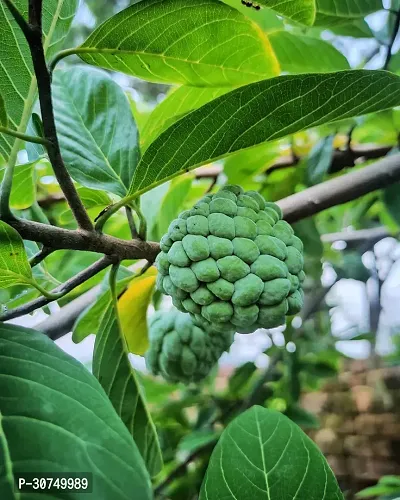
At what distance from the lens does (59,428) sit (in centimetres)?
51

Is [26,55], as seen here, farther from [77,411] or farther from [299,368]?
[299,368]

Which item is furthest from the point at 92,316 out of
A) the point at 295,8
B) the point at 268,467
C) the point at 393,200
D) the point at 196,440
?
the point at 393,200

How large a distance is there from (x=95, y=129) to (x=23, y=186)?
0.17m

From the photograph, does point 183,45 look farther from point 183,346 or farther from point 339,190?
point 183,346

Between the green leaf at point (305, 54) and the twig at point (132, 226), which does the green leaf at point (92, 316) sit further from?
the green leaf at point (305, 54)

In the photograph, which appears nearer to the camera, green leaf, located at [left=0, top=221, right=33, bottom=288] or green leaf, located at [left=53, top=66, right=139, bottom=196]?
green leaf, located at [left=0, top=221, right=33, bottom=288]

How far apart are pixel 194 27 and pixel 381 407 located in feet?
7.99

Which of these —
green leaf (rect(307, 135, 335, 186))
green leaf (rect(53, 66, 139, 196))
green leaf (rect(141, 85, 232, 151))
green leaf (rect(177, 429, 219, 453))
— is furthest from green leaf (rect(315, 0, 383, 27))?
green leaf (rect(177, 429, 219, 453))

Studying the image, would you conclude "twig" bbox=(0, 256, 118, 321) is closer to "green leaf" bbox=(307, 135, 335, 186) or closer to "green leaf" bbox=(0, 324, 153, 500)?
"green leaf" bbox=(0, 324, 153, 500)

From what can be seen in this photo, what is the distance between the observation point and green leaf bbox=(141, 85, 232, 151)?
95 centimetres

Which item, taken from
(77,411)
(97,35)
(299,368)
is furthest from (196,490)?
(97,35)

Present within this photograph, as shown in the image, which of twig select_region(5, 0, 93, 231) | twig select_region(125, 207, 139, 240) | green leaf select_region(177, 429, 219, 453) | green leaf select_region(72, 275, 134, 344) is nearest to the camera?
twig select_region(5, 0, 93, 231)

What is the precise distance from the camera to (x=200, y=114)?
27.1 inches

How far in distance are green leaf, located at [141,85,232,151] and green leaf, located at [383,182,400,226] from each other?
0.71 metres
